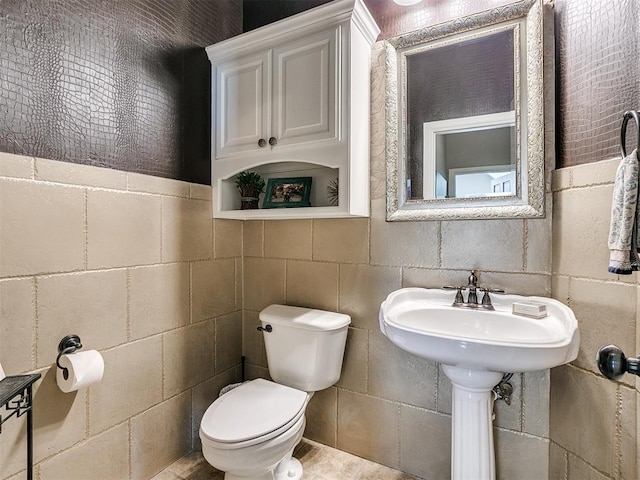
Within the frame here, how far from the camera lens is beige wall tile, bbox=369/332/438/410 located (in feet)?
5.16

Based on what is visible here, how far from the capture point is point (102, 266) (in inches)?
53.4

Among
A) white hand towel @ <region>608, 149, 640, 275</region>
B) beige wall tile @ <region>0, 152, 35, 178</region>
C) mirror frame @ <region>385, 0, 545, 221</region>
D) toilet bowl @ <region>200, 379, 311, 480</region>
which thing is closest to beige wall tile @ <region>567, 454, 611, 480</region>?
white hand towel @ <region>608, 149, 640, 275</region>

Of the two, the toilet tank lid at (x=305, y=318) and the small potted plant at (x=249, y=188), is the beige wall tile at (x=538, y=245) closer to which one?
the toilet tank lid at (x=305, y=318)

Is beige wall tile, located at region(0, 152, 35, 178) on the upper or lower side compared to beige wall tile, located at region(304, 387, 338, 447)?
upper

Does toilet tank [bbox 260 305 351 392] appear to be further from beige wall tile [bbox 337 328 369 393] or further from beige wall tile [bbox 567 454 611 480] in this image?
beige wall tile [bbox 567 454 611 480]

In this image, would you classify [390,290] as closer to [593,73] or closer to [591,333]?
[591,333]

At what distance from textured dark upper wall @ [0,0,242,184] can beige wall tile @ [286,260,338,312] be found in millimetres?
723

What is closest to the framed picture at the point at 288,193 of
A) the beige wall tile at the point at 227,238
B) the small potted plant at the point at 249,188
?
the small potted plant at the point at 249,188

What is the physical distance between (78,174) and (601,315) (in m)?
1.98

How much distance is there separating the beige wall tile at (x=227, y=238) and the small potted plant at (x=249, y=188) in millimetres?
177

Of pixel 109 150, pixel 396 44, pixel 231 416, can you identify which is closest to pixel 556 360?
pixel 231 416

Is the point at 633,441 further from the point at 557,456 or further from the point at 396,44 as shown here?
the point at 396,44

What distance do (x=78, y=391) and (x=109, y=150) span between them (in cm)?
97

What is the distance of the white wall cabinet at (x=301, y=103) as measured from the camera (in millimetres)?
1489
